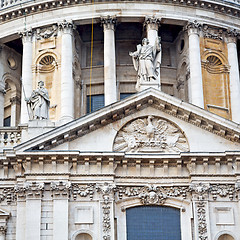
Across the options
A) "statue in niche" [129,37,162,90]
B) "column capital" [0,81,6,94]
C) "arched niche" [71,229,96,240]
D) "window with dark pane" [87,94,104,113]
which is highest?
"column capital" [0,81,6,94]

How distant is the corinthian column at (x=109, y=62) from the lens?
144ft

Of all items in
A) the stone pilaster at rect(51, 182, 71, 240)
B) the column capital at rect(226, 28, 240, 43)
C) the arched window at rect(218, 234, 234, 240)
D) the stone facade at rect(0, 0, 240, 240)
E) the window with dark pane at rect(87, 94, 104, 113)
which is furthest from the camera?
the column capital at rect(226, 28, 240, 43)

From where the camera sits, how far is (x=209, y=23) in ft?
153

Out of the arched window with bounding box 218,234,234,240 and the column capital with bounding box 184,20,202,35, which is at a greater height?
the column capital with bounding box 184,20,202,35

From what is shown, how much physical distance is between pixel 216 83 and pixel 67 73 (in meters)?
7.91

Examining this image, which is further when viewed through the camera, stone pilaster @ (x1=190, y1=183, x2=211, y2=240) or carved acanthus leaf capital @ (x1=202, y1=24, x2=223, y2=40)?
carved acanthus leaf capital @ (x1=202, y1=24, x2=223, y2=40)

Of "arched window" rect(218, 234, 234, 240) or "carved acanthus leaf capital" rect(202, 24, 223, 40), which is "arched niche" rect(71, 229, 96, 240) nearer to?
"arched window" rect(218, 234, 234, 240)

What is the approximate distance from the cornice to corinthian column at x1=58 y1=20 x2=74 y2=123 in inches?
48.1

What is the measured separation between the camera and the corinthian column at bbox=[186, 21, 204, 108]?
4428 centimetres

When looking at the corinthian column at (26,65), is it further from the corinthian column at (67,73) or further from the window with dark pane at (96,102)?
the window with dark pane at (96,102)

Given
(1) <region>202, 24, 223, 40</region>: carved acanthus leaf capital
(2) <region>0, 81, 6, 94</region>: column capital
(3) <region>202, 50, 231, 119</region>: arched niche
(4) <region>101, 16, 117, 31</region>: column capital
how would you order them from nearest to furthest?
(3) <region>202, 50, 231, 119</region>: arched niche, (4) <region>101, 16, 117, 31</region>: column capital, (1) <region>202, 24, 223, 40</region>: carved acanthus leaf capital, (2) <region>0, 81, 6, 94</region>: column capital

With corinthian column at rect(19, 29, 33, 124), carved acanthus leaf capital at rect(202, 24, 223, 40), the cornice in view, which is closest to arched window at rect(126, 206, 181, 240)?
corinthian column at rect(19, 29, 33, 124)

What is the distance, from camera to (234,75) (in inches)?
1815

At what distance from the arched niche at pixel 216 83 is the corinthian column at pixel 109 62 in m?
4.81
